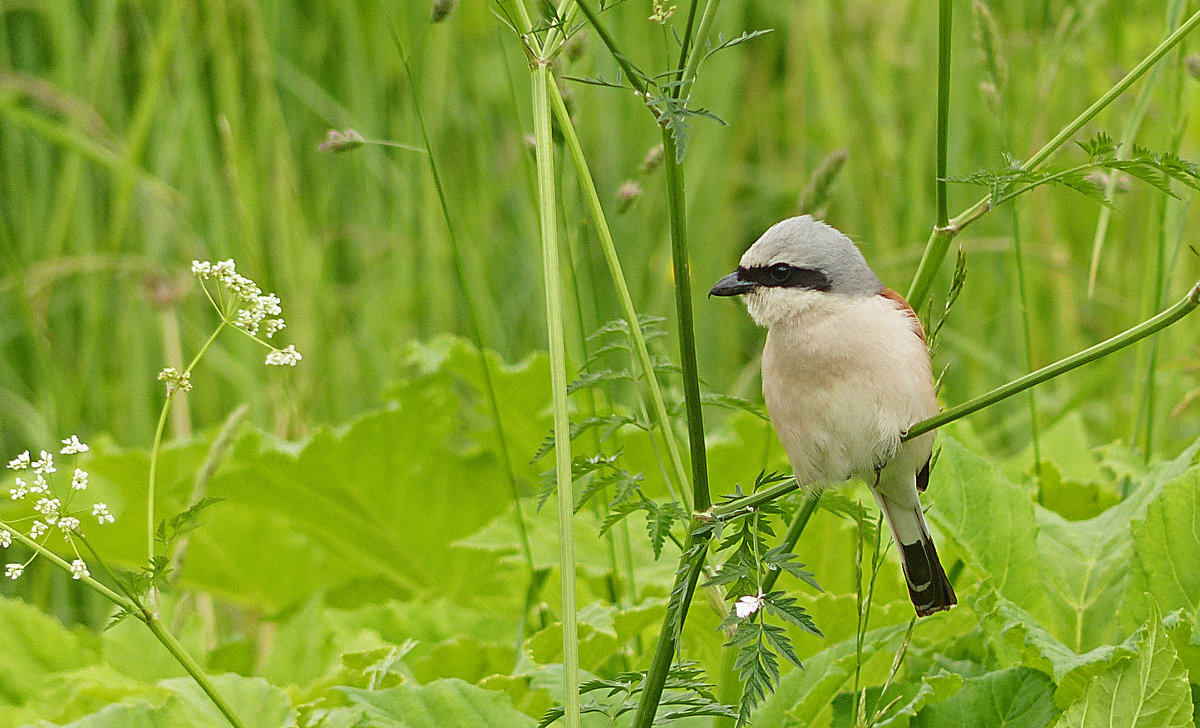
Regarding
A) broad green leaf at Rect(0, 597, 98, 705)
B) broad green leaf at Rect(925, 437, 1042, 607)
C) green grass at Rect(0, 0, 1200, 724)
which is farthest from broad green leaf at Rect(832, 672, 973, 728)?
broad green leaf at Rect(0, 597, 98, 705)

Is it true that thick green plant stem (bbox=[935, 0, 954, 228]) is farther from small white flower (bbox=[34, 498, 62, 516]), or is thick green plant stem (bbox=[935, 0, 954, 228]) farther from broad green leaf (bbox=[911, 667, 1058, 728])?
small white flower (bbox=[34, 498, 62, 516])

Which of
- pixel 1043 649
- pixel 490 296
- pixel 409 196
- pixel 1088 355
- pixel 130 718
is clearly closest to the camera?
pixel 1088 355

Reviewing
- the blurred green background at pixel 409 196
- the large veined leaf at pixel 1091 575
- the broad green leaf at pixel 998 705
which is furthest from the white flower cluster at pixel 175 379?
the blurred green background at pixel 409 196

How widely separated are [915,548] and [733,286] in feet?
1.53

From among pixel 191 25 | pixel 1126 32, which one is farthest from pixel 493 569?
pixel 1126 32

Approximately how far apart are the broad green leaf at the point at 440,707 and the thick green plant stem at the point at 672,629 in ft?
0.91

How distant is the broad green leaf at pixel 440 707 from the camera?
1.44 meters

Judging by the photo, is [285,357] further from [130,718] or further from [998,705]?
[998,705]

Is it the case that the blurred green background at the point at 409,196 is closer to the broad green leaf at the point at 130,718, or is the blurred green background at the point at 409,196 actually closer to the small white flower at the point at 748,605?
the broad green leaf at the point at 130,718

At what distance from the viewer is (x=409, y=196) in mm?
3666

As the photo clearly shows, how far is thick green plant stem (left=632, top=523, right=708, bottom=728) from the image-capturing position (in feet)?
3.87

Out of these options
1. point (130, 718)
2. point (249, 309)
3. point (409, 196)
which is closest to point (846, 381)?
point (249, 309)

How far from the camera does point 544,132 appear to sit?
1272mm

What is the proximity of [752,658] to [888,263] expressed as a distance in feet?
8.16
